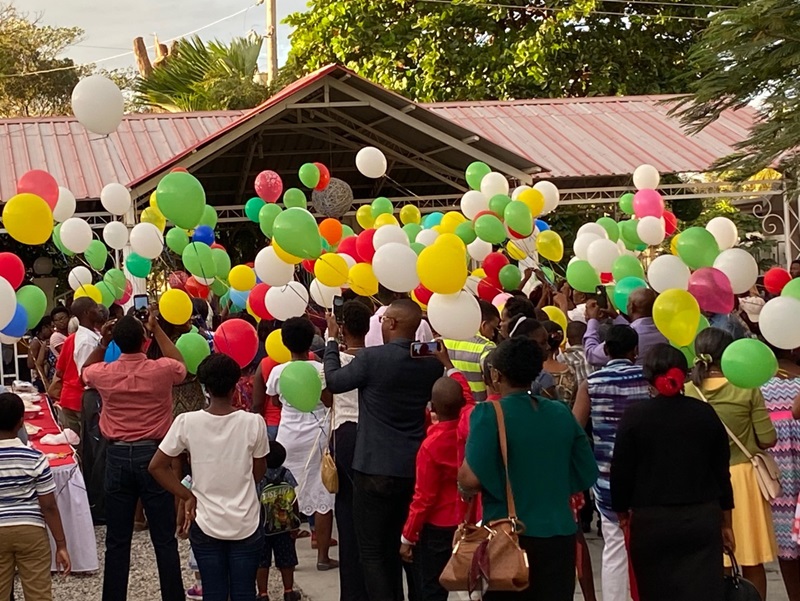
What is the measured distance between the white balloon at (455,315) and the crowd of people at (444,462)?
0.09 metres

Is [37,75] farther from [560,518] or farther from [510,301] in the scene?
[560,518]

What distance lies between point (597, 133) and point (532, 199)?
7752mm

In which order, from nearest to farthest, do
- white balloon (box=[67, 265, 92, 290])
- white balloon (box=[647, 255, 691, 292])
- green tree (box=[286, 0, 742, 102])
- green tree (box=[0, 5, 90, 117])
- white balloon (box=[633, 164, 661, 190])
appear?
white balloon (box=[647, 255, 691, 292]) < white balloon (box=[67, 265, 92, 290]) < white balloon (box=[633, 164, 661, 190]) < green tree (box=[286, 0, 742, 102]) < green tree (box=[0, 5, 90, 117])

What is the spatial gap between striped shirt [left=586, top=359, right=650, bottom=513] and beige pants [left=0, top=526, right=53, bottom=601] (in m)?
2.60

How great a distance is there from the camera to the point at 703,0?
2217 cm

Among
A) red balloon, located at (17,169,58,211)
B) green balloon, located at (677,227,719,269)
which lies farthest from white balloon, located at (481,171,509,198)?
red balloon, located at (17,169,58,211)

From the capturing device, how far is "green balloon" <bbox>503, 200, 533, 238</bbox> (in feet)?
26.9

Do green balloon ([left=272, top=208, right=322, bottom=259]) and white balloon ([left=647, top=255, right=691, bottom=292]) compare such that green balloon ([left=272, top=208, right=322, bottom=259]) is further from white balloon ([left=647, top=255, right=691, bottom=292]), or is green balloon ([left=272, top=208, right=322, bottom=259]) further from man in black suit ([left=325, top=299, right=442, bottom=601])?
white balloon ([left=647, top=255, right=691, bottom=292])

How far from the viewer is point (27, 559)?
16.5ft

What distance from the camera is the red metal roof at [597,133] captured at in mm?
14992

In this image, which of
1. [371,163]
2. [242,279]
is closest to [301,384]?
[242,279]

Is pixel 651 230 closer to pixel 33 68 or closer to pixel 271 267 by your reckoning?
pixel 271 267

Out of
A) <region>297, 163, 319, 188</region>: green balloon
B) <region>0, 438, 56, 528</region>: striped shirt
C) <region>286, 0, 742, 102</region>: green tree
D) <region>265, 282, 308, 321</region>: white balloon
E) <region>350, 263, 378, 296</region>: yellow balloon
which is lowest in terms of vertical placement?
<region>0, 438, 56, 528</region>: striped shirt

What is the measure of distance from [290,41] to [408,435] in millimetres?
19173
